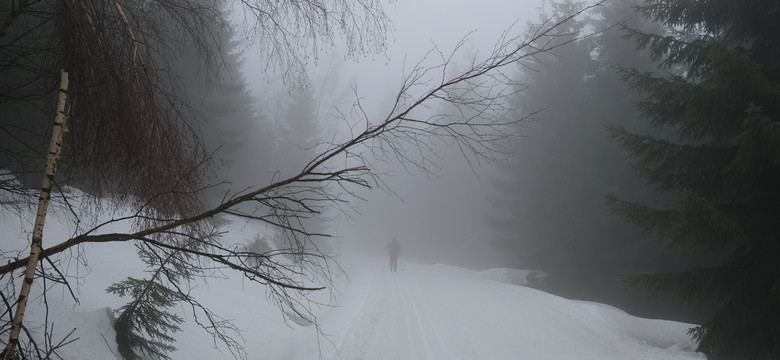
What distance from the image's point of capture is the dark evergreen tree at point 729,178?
523cm

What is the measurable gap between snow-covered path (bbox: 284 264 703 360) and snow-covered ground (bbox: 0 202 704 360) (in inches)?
0.8

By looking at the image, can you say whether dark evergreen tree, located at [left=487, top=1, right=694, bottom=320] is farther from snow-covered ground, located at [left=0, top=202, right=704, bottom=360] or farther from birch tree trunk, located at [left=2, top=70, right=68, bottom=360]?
birch tree trunk, located at [left=2, top=70, right=68, bottom=360]

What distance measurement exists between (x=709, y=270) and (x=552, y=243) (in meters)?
11.9

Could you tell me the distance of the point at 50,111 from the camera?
2701 mm

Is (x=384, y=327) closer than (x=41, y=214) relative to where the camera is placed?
No

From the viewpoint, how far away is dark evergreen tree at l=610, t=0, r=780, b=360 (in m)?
5.23

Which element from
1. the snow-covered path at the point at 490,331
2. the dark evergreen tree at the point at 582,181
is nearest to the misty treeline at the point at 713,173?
the dark evergreen tree at the point at 582,181

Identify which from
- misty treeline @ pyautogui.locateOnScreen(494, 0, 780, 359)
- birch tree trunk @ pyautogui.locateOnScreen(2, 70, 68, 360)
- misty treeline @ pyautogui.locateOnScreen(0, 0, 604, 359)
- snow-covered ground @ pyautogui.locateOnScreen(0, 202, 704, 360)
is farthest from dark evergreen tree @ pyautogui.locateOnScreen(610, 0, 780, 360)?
birch tree trunk @ pyautogui.locateOnScreen(2, 70, 68, 360)

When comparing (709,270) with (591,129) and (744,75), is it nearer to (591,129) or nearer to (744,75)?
(744,75)

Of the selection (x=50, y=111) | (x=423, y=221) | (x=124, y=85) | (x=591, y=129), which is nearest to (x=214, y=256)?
(x=124, y=85)

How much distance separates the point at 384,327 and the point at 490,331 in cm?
221

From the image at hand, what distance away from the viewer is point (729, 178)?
6.38 meters

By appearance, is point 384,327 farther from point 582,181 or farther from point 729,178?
point 582,181

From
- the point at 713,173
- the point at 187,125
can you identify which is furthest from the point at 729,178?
the point at 187,125
